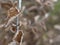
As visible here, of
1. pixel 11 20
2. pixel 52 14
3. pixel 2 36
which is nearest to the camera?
pixel 11 20

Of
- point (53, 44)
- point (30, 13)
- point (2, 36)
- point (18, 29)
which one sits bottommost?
point (18, 29)

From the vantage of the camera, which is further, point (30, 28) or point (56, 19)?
point (56, 19)

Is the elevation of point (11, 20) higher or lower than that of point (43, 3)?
lower

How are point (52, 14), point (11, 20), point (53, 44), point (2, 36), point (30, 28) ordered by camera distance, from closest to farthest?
point (11, 20) < point (2, 36) < point (30, 28) < point (53, 44) < point (52, 14)

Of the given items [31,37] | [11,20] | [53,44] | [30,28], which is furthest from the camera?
[53,44]

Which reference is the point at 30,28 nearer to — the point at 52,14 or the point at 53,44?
the point at 53,44

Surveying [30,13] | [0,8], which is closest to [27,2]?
[30,13]

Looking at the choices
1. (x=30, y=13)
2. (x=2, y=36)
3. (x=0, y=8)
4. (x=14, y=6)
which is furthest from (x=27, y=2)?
(x=14, y=6)

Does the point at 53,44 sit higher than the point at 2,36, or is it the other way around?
the point at 53,44

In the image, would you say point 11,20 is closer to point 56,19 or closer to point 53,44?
point 53,44
